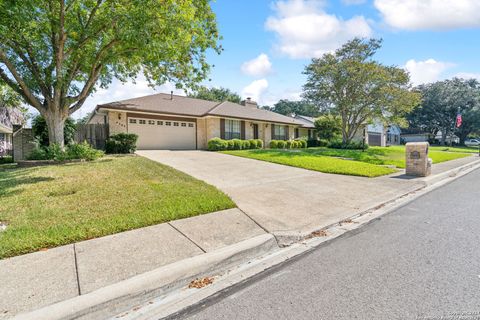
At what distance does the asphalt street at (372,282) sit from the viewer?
8.46ft

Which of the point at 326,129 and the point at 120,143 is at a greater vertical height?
the point at 326,129

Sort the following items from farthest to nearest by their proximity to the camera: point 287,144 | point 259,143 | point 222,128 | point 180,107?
1. point 287,144
2. point 259,143
3. point 222,128
4. point 180,107

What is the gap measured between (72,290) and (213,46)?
12.0 m

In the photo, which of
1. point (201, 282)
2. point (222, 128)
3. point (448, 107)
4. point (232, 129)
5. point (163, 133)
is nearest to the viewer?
point (201, 282)

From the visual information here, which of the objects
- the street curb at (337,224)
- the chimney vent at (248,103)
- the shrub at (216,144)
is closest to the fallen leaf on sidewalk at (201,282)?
the street curb at (337,224)

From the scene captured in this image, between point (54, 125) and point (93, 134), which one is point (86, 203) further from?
point (93, 134)

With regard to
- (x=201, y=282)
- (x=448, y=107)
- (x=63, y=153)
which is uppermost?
(x=448, y=107)

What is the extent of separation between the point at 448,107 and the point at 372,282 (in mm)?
65912

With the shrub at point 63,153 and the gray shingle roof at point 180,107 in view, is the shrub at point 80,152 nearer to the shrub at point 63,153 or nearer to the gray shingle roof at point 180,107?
the shrub at point 63,153

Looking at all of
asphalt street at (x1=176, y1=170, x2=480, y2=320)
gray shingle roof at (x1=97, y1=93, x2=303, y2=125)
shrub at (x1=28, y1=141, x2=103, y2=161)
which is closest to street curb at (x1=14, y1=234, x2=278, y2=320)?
asphalt street at (x1=176, y1=170, x2=480, y2=320)

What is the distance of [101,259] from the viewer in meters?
3.44

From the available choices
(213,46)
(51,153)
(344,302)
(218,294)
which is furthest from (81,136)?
(344,302)

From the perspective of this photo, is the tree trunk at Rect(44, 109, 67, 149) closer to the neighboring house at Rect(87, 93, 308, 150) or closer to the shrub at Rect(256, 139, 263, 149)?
the neighboring house at Rect(87, 93, 308, 150)

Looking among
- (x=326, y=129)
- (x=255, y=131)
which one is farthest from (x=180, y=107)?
(x=326, y=129)
